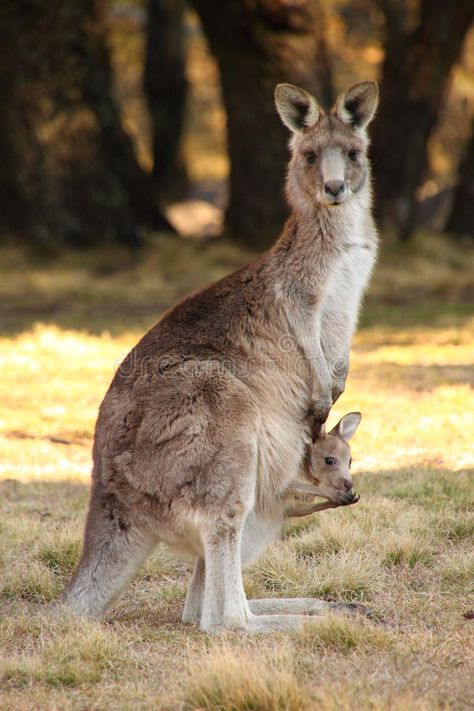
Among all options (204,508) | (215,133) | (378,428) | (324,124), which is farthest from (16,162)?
(215,133)

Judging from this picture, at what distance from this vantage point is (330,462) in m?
5.27

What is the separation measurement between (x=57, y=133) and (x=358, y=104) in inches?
423

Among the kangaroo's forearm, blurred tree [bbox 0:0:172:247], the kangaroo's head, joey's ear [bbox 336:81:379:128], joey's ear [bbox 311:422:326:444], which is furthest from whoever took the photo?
blurred tree [bbox 0:0:172:247]

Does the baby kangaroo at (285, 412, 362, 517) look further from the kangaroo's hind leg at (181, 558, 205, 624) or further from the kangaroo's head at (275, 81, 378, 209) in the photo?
the kangaroo's head at (275, 81, 378, 209)

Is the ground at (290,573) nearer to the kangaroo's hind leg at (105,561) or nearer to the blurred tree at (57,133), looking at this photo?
the kangaroo's hind leg at (105,561)

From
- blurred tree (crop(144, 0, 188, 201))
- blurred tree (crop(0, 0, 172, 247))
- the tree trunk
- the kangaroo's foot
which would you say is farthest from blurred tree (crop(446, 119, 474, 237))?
the kangaroo's foot

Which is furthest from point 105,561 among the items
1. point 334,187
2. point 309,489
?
point 334,187

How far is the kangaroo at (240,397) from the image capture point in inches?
183

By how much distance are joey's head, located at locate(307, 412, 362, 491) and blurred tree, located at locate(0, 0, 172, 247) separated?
Result: 11.2 m

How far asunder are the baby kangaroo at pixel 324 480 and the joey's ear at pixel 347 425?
29mm

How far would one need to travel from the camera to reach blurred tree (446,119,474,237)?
56.9 feet

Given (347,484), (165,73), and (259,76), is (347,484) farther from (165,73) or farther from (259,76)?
(165,73)

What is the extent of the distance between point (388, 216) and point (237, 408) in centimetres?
1271

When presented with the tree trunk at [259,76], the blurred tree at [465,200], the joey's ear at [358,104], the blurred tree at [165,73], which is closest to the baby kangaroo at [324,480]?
the joey's ear at [358,104]
